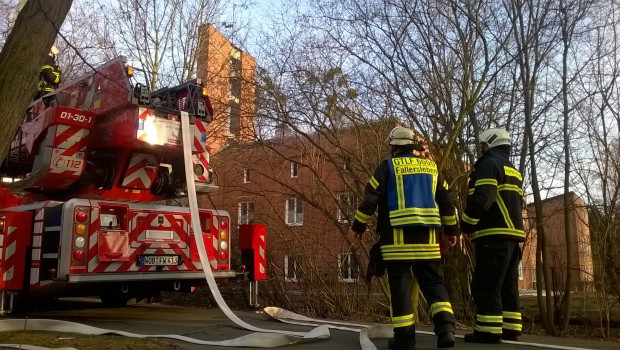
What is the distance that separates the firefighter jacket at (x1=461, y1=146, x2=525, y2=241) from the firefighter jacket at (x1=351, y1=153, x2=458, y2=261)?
315mm

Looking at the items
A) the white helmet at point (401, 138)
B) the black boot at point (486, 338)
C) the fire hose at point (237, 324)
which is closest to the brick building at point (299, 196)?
the fire hose at point (237, 324)

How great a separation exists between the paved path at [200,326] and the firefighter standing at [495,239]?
20 centimetres

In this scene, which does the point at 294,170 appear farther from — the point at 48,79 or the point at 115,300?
the point at 48,79

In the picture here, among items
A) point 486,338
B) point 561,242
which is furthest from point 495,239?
point 561,242

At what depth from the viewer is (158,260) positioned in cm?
668

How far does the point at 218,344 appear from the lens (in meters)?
4.84

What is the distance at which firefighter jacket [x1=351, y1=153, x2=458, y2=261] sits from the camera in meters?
4.33

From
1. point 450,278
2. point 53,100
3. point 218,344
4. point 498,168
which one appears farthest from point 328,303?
point 53,100

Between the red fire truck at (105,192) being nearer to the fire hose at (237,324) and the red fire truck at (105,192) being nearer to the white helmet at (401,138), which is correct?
the fire hose at (237,324)

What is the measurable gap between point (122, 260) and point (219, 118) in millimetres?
4314

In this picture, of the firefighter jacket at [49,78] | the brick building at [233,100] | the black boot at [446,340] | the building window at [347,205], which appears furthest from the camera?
the brick building at [233,100]

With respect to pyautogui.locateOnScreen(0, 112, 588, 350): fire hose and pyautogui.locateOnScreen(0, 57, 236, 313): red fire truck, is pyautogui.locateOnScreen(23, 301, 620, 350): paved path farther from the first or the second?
pyautogui.locateOnScreen(0, 57, 236, 313): red fire truck

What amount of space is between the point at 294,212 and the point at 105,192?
12.1ft

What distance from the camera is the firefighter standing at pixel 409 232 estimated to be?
4.27 metres
